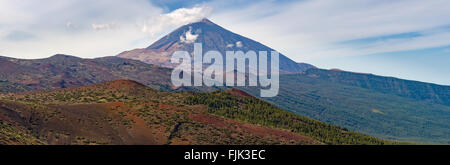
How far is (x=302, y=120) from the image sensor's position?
162250 millimetres

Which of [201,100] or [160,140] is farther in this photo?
[201,100]

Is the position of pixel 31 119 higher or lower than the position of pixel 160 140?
higher

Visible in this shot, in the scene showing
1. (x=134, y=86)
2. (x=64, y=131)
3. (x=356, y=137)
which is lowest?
(x=356, y=137)

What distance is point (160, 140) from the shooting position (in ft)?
357

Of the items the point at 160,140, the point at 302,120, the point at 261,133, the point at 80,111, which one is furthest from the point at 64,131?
the point at 302,120

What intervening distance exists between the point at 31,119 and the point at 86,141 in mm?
17181

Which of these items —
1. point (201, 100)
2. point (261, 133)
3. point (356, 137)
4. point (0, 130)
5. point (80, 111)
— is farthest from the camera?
point (201, 100)

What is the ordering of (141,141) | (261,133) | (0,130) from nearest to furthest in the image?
(0,130), (141,141), (261,133)
